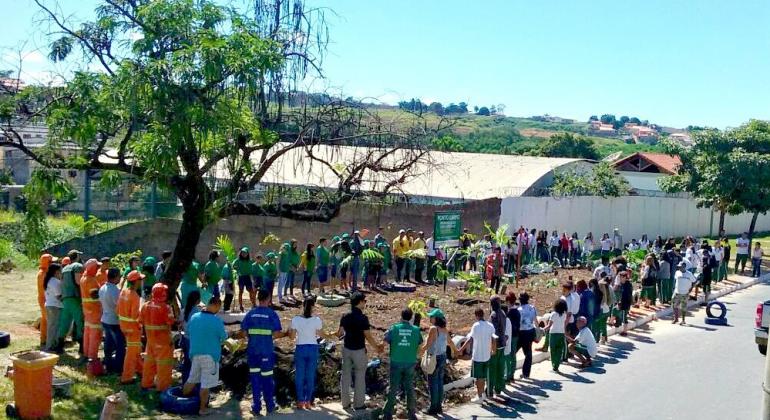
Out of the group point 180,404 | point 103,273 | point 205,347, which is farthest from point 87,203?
point 205,347

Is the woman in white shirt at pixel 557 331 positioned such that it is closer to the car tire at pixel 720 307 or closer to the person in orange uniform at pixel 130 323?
the person in orange uniform at pixel 130 323

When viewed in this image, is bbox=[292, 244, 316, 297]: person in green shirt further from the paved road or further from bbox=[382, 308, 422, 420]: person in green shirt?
bbox=[382, 308, 422, 420]: person in green shirt

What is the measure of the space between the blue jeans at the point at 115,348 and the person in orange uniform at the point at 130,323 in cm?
41

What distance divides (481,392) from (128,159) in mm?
6531

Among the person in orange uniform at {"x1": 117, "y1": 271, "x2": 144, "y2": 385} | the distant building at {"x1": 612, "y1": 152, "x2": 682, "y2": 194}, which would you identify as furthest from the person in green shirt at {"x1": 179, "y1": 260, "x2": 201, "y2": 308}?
the distant building at {"x1": 612, "y1": 152, "x2": 682, "y2": 194}

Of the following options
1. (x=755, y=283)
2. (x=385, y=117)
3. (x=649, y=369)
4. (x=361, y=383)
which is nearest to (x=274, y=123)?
(x=385, y=117)

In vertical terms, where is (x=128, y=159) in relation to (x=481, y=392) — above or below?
above

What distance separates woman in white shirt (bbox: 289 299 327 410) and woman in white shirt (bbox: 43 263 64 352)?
4.59m

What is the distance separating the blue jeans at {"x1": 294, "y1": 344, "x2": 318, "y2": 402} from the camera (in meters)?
10.6

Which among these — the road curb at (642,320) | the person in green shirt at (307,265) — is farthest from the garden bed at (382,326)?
the person in green shirt at (307,265)

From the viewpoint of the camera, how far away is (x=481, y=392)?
11.9 m

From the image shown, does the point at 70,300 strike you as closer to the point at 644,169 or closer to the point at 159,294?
the point at 159,294

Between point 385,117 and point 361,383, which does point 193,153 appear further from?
point 361,383

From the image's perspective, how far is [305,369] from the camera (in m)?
10.8
